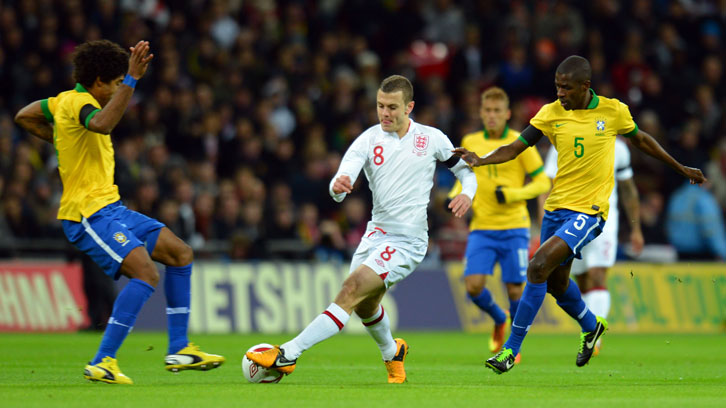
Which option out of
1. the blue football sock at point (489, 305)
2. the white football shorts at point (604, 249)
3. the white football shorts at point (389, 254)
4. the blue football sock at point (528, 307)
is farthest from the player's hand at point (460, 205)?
the white football shorts at point (604, 249)

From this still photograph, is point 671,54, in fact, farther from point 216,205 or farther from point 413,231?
point 413,231

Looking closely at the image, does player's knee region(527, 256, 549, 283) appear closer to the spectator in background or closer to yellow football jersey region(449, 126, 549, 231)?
yellow football jersey region(449, 126, 549, 231)

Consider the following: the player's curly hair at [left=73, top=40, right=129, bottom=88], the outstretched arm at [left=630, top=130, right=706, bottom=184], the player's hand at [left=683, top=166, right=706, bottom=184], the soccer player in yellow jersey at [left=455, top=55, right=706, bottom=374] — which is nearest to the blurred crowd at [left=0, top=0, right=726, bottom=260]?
the player's curly hair at [left=73, top=40, right=129, bottom=88]

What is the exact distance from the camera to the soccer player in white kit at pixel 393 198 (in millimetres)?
8617

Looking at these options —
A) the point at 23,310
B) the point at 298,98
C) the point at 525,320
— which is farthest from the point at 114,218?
the point at 298,98

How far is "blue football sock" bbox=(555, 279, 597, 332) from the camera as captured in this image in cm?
995

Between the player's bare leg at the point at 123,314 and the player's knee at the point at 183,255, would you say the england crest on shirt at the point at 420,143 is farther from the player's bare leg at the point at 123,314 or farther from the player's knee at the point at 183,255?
the player's bare leg at the point at 123,314

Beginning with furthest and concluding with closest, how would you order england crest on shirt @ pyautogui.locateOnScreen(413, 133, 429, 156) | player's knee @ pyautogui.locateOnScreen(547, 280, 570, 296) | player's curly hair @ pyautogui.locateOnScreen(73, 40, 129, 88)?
1. player's knee @ pyautogui.locateOnScreen(547, 280, 570, 296)
2. england crest on shirt @ pyautogui.locateOnScreen(413, 133, 429, 156)
3. player's curly hair @ pyautogui.locateOnScreen(73, 40, 129, 88)

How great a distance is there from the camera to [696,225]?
19.5 metres

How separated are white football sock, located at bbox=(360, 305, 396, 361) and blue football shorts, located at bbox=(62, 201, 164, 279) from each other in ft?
5.85

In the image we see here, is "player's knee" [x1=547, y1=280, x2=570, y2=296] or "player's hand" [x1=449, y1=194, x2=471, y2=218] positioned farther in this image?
"player's knee" [x1=547, y1=280, x2=570, y2=296]

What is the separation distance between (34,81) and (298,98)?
4.51 m

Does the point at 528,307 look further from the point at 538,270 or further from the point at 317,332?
the point at 317,332

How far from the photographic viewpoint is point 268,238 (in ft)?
60.0
